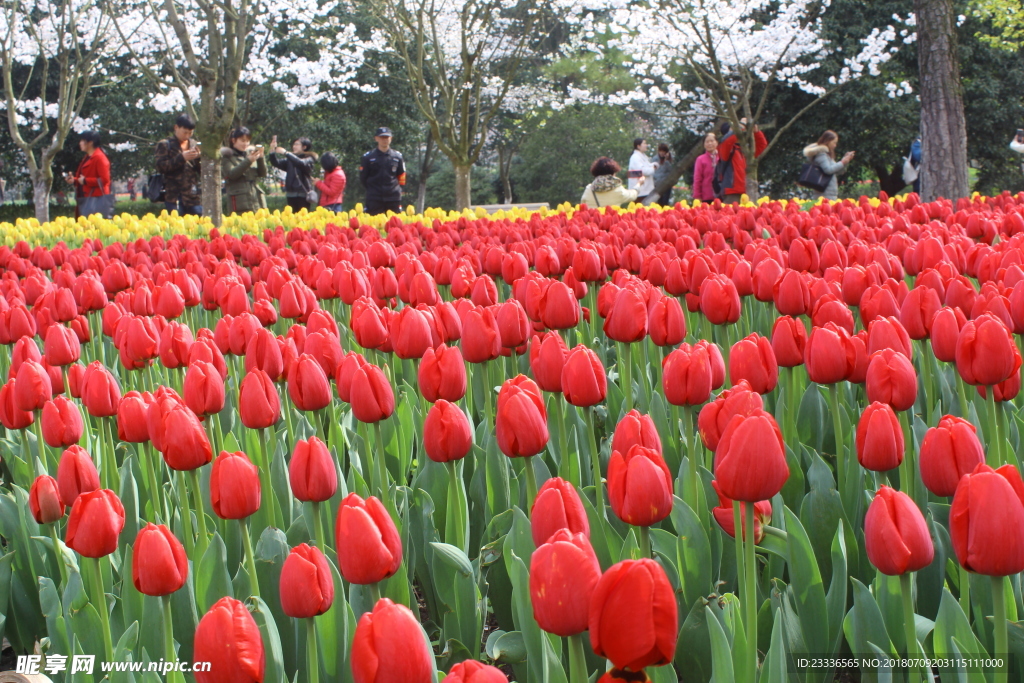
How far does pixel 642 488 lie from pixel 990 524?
17.7 inches

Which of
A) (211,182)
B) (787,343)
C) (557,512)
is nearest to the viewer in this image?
(557,512)

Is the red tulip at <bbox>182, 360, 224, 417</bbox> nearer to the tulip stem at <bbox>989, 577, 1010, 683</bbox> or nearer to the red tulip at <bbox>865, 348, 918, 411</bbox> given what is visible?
the red tulip at <bbox>865, 348, 918, 411</bbox>

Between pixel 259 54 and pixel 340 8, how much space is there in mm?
3113

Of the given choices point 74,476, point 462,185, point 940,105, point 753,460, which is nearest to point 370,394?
point 74,476

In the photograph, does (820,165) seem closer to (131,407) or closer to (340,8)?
(131,407)

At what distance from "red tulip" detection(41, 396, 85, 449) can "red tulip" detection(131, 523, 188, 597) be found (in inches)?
31.7

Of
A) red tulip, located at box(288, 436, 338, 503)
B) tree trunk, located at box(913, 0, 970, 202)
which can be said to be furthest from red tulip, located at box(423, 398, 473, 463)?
tree trunk, located at box(913, 0, 970, 202)

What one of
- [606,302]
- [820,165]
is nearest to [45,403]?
[606,302]

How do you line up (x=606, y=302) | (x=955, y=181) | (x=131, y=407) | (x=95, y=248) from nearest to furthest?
(x=131, y=407) < (x=606, y=302) < (x=95, y=248) < (x=955, y=181)

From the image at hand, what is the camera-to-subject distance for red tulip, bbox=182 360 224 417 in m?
2.11

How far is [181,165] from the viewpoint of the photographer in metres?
12.3

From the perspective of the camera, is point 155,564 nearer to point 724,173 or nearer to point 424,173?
point 724,173

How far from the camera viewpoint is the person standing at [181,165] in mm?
12211

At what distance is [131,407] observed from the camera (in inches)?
78.0
